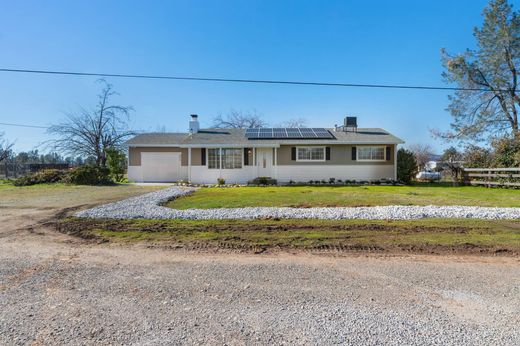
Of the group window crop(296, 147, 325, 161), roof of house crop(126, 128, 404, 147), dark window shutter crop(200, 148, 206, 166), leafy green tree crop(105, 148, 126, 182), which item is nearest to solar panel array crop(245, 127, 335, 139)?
roof of house crop(126, 128, 404, 147)

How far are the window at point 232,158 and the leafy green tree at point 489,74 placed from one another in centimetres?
1698

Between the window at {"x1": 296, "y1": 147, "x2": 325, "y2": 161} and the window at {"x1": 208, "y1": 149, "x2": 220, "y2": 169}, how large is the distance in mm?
5093

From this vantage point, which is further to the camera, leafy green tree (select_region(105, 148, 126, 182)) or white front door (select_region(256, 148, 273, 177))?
leafy green tree (select_region(105, 148, 126, 182))

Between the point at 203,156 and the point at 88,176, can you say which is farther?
the point at 203,156

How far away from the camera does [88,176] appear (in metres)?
17.5

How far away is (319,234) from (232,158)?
529 inches

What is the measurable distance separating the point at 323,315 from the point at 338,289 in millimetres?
655

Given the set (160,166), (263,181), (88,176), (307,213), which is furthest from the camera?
(160,166)

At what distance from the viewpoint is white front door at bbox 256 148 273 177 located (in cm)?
1848

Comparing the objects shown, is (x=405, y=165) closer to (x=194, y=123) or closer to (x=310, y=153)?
(x=310, y=153)

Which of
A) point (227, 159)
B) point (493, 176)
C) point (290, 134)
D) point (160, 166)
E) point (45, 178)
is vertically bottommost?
point (493, 176)

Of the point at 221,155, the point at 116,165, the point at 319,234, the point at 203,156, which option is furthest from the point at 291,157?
the point at 319,234

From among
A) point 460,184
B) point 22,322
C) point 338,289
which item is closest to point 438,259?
point 338,289

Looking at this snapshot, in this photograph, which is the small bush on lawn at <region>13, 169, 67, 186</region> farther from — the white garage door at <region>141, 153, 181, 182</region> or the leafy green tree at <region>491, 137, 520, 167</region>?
the leafy green tree at <region>491, 137, 520, 167</region>
